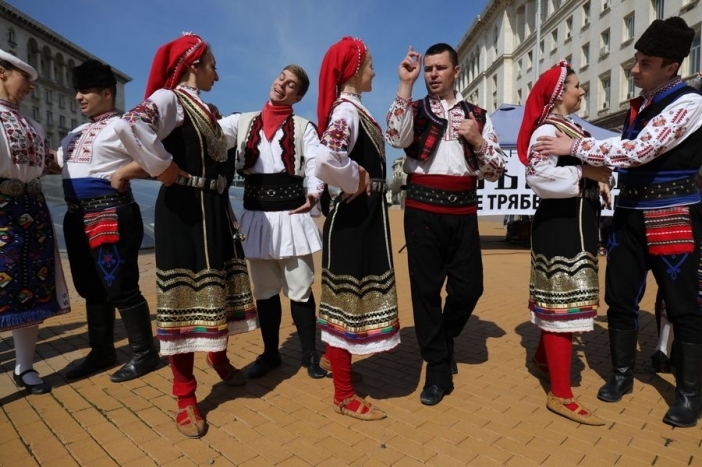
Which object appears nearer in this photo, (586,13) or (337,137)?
(337,137)

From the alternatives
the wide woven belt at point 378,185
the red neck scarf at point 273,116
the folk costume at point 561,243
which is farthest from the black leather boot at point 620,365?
the red neck scarf at point 273,116

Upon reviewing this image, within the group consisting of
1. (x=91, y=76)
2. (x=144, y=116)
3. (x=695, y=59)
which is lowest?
(x=144, y=116)

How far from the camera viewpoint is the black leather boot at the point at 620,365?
309 centimetres

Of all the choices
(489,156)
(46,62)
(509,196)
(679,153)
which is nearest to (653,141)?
(679,153)

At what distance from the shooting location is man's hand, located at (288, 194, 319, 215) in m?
3.24

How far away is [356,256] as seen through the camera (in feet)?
8.98

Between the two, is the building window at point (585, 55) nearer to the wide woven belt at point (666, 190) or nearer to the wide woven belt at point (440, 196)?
the wide woven belt at point (666, 190)

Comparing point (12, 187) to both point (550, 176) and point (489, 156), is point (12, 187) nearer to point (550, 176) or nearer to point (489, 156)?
point (489, 156)

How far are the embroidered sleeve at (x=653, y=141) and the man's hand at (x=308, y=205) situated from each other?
5.27 feet

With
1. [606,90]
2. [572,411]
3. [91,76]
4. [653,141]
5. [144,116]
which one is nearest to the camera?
[144,116]

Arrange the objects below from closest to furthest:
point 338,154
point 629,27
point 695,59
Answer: point 338,154
point 695,59
point 629,27

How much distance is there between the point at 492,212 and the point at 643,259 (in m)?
7.69

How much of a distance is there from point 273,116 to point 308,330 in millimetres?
1556

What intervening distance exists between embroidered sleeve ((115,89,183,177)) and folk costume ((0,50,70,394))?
1174 mm
